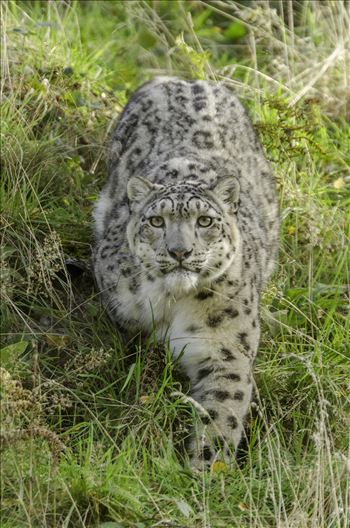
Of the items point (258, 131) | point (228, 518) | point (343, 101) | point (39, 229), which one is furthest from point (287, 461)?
point (343, 101)

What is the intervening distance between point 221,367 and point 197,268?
662 millimetres

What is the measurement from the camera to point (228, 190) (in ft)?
22.9

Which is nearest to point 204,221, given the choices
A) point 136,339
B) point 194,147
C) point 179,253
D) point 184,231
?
point 184,231

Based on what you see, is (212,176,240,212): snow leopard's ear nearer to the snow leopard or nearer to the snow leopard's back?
the snow leopard

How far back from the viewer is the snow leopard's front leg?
6809mm

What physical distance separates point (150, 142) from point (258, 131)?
98cm

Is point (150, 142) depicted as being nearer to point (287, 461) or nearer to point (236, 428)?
point (236, 428)

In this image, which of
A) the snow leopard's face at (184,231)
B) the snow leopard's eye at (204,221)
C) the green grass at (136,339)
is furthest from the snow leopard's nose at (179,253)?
the green grass at (136,339)

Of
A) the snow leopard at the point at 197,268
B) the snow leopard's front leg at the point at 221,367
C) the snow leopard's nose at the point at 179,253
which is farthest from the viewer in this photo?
the snow leopard's front leg at the point at 221,367

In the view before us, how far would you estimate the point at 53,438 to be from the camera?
219 inches

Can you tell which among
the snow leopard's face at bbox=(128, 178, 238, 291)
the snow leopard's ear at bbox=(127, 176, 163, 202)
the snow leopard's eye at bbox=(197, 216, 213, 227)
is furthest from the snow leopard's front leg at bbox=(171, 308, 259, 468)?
the snow leopard's ear at bbox=(127, 176, 163, 202)

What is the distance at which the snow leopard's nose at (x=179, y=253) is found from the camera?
6.48 meters

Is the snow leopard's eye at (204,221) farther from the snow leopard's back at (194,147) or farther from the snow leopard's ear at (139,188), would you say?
the snow leopard's back at (194,147)

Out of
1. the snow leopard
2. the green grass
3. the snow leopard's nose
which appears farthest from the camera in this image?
the snow leopard
